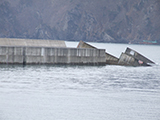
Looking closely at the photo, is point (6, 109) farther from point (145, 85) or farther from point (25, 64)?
point (25, 64)

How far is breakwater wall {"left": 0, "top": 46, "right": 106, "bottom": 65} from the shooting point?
72.8 meters

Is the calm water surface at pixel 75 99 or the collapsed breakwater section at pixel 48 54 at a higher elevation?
the collapsed breakwater section at pixel 48 54

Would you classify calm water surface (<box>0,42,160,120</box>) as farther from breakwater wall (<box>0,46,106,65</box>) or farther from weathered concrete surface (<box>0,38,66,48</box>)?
weathered concrete surface (<box>0,38,66,48</box>)

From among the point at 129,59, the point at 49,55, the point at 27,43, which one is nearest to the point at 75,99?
the point at 49,55

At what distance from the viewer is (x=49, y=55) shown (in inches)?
3031

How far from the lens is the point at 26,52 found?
74000 mm

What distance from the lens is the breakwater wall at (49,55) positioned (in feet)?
239

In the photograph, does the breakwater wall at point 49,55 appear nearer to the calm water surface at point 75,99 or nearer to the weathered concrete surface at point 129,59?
the weathered concrete surface at point 129,59

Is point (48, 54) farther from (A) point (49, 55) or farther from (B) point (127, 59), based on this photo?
(B) point (127, 59)

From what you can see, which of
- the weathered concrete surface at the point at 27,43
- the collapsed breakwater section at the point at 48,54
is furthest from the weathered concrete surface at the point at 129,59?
the weathered concrete surface at the point at 27,43

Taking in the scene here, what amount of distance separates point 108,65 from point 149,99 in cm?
4717

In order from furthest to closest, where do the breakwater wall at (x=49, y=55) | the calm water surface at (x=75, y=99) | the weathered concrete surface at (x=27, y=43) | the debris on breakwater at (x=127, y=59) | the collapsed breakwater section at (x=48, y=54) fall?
1. the debris on breakwater at (x=127, y=59)
2. the weathered concrete surface at (x=27, y=43)
3. the collapsed breakwater section at (x=48, y=54)
4. the breakwater wall at (x=49, y=55)
5. the calm water surface at (x=75, y=99)

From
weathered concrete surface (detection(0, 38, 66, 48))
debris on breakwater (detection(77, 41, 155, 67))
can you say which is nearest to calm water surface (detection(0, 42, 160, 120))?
weathered concrete surface (detection(0, 38, 66, 48))

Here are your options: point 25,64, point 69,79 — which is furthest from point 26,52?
point 69,79
